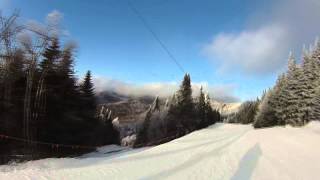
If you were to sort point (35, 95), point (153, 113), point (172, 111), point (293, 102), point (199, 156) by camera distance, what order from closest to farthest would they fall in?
point (199, 156), point (35, 95), point (293, 102), point (172, 111), point (153, 113)

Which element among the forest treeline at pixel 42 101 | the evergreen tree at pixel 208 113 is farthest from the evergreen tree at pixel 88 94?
→ the evergreen tree at pixel 208 113

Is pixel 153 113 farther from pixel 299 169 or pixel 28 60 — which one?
pixel 299 169

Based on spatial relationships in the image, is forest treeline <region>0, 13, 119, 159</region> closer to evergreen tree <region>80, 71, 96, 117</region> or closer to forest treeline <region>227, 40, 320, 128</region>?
evergreen tree <region>80, 71, 96, 117</region>

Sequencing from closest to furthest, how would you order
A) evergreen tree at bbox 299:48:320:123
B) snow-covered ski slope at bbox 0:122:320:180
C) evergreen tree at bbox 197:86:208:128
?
snow-covered ski slope at bbox 0:122:320:180
evergreen tree at bbox 299:48:320:123
evergreen tree at bbox 197:86:208:128

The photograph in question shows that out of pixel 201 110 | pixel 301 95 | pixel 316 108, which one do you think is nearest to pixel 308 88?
pixel 301 95

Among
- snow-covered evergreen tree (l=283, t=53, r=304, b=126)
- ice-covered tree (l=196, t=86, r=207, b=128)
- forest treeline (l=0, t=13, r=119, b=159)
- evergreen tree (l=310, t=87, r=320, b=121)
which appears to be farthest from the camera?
ice-covered tree (l=196, t=86, r=207, b=128)

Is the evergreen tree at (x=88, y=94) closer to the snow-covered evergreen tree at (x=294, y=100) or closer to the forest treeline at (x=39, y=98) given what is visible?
the forest treeline at (x=39, y=98)

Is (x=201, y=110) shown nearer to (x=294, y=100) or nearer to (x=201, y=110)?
(x=201, y=110)

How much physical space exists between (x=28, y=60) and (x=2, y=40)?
5.72 metres

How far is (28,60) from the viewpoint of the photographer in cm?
3425

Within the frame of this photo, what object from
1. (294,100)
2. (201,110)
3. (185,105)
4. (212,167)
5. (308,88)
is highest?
(308,88)

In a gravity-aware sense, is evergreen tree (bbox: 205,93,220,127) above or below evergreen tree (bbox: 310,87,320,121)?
above

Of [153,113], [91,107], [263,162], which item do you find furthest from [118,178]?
[153,113]

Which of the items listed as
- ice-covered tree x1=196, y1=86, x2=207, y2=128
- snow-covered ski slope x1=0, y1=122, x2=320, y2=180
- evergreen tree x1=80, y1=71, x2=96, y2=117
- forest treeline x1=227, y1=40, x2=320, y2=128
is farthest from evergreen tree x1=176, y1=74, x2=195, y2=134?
snow-covered ski slope x1=0, y1=122, x2=320, y2=180
